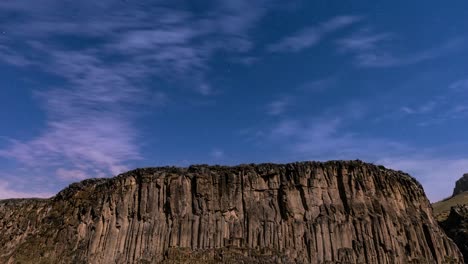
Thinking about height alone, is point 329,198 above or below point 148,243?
above

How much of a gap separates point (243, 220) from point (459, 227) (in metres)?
46.5

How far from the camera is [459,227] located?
77.7 metres

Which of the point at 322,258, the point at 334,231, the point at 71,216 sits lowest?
the point at 322,258

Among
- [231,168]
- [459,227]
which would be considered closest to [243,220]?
[231,168]

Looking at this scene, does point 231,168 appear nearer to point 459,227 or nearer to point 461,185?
point 459,227

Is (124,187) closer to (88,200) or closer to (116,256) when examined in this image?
(88,200)

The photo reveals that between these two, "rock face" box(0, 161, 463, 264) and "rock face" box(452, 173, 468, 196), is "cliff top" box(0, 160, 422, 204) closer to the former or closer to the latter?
"rock face" box(0, 161, 463, 264)

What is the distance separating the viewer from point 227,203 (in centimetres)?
6131

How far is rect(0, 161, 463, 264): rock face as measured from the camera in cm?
5712

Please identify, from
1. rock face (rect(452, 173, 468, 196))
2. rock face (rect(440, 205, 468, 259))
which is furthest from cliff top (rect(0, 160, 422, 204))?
rock face (rect(452, 173, 468, 196))

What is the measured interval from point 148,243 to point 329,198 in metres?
28.2

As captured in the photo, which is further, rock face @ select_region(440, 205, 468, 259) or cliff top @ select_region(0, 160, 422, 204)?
rock face @ select_region(440, 205, 468, 259)

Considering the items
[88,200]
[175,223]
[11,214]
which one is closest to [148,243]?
[175,223]

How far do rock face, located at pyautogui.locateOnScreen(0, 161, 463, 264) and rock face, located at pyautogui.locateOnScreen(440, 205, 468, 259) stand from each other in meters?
14.2
